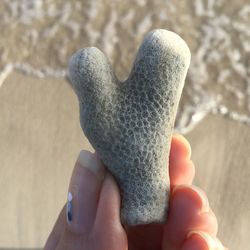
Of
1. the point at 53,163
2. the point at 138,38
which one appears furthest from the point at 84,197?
the point at 138,38

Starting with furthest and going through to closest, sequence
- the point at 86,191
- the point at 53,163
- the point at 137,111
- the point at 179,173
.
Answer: the point at 53,163
the point at 179,173
the point at 86,191
the point at 137,111

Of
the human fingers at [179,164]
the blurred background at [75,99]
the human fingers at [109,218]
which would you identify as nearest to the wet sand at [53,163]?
the blurred background at [75,99]

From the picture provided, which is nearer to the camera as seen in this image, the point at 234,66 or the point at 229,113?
the point at 229,113

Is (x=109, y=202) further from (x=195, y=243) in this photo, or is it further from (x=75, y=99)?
(x=75, y=99)

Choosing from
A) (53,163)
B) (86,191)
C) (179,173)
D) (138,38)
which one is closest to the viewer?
(86,191)

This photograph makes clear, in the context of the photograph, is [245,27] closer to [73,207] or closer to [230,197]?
[230,197]

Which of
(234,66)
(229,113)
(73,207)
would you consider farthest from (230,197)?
(73,207)
